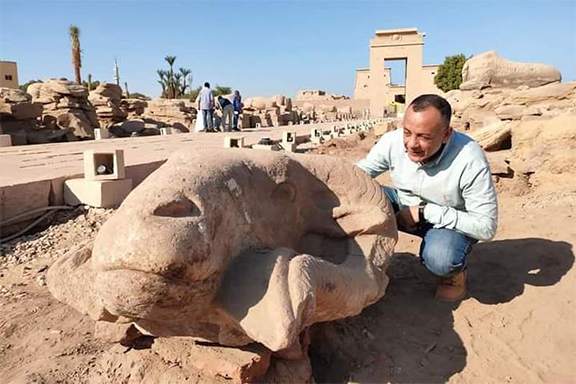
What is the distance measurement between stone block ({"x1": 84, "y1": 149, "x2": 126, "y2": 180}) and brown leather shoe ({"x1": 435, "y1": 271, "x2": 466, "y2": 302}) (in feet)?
9.40

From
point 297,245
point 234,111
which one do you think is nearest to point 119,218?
point 297,245

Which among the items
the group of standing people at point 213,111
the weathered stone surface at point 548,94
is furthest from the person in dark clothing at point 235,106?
the weathered stone surface at point 548,94

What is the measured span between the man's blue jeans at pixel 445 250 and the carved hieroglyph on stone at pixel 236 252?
40 cm

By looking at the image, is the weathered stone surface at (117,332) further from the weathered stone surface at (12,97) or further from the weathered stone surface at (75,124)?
the weathered stone surface at (75,124)

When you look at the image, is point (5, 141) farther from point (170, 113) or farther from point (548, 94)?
point (548, 94)

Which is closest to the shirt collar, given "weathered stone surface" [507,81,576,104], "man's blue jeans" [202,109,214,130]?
"weathered stone surface" [507,81,576,104]

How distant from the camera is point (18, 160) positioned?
5.94 meters

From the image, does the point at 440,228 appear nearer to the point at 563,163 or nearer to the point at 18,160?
the point at 563,163

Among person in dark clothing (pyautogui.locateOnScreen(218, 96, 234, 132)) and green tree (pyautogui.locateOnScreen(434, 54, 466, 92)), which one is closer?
person in dark clothing (pyautogui.locateOnScreen(218, 96, 234, 132))

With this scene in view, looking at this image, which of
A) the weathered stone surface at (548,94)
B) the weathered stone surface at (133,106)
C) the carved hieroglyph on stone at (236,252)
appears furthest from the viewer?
the weathered stone surface at (133,106)

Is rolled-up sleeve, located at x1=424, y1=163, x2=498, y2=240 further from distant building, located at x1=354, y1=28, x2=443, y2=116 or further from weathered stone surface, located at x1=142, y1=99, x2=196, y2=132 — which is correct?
distant building, located at x1=354, y1=28, x2=443, y2=116

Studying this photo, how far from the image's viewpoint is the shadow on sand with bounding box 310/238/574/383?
2258 millimetres

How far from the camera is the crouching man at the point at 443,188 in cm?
240

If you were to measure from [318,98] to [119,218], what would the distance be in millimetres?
43500
